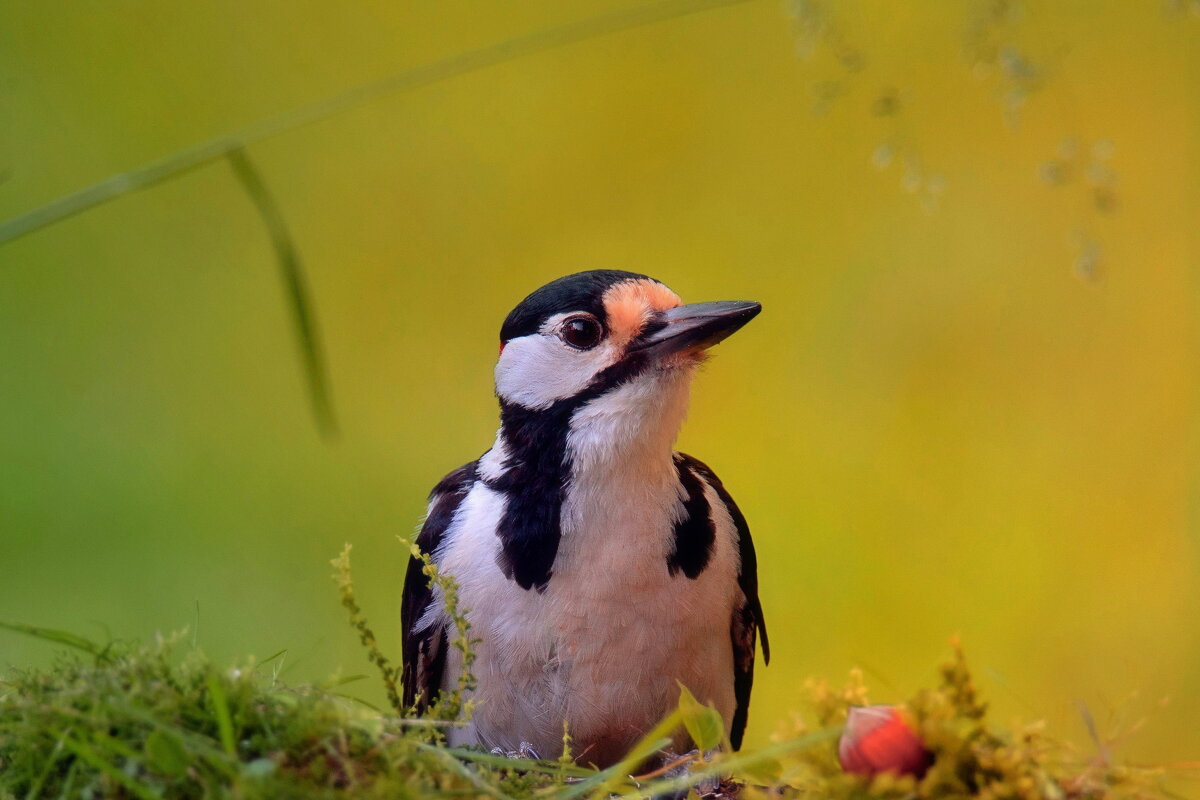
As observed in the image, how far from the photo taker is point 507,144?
11.4ft

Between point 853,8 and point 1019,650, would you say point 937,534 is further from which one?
point 853,8

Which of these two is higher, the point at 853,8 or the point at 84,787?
the point at 853,8

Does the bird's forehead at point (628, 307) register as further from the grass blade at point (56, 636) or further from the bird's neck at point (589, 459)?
the grass blade at point (56, 636)

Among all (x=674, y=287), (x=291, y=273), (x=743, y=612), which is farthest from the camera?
(x=674, y=287)

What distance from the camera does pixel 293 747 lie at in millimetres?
1046

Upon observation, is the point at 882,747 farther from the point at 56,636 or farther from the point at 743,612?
the point at 743,612

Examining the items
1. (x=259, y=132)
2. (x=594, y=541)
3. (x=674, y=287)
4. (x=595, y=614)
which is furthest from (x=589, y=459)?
(x=674, y=287)

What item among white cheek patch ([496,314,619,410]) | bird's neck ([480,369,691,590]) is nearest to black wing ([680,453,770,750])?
bird's neck ([480,369,691,590])

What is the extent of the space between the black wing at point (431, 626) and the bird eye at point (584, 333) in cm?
35

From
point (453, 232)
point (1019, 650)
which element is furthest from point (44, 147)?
point (1019, 650)

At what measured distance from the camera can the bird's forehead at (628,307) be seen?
1.82m

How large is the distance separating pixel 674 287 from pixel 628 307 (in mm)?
1442

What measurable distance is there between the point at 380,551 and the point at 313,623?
29 cm

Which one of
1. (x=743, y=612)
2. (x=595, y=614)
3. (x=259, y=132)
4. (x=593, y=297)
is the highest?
(x=259, y=132)
